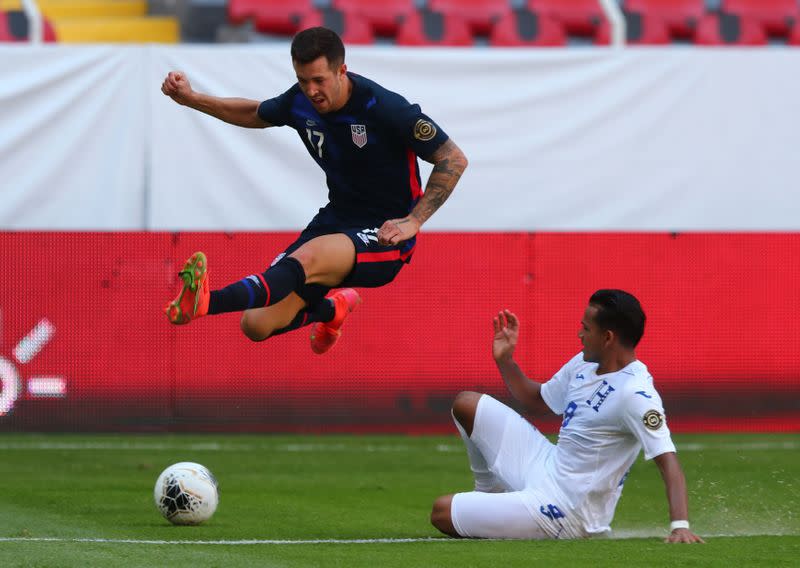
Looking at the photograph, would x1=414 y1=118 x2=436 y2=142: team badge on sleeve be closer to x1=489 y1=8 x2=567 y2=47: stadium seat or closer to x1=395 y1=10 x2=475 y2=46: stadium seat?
x1=395 y1=10 x2=475 y2=46: stadium seat

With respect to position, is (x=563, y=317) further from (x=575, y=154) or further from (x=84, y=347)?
(x=84, y=347)

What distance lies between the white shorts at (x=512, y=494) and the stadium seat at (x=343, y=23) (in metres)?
9.44

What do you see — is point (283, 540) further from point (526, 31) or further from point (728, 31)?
point (728, 31)

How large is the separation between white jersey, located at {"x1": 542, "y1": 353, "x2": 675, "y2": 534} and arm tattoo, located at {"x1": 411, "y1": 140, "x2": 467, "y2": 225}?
1083 mm

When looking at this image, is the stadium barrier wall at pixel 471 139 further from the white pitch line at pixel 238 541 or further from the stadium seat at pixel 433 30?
the white pitch line at pixel 238 541

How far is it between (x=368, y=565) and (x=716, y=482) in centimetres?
445

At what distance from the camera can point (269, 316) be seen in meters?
7.20

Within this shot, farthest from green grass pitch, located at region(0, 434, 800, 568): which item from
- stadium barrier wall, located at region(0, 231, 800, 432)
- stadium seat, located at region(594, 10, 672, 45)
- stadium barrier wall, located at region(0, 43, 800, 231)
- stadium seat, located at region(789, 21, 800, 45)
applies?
stadium seat, located at region(789, 21, 800, 45)

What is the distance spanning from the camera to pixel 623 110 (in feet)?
47.8

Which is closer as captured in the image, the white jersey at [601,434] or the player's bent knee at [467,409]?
the white jersey at [601,434]

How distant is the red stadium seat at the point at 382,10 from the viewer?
16516 mm

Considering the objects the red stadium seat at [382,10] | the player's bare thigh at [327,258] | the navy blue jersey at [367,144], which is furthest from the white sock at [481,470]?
the red stadium seat at [382,10]

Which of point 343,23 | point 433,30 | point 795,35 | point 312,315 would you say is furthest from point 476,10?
point 312,315

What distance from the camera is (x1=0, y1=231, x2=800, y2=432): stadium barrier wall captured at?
485 inches
